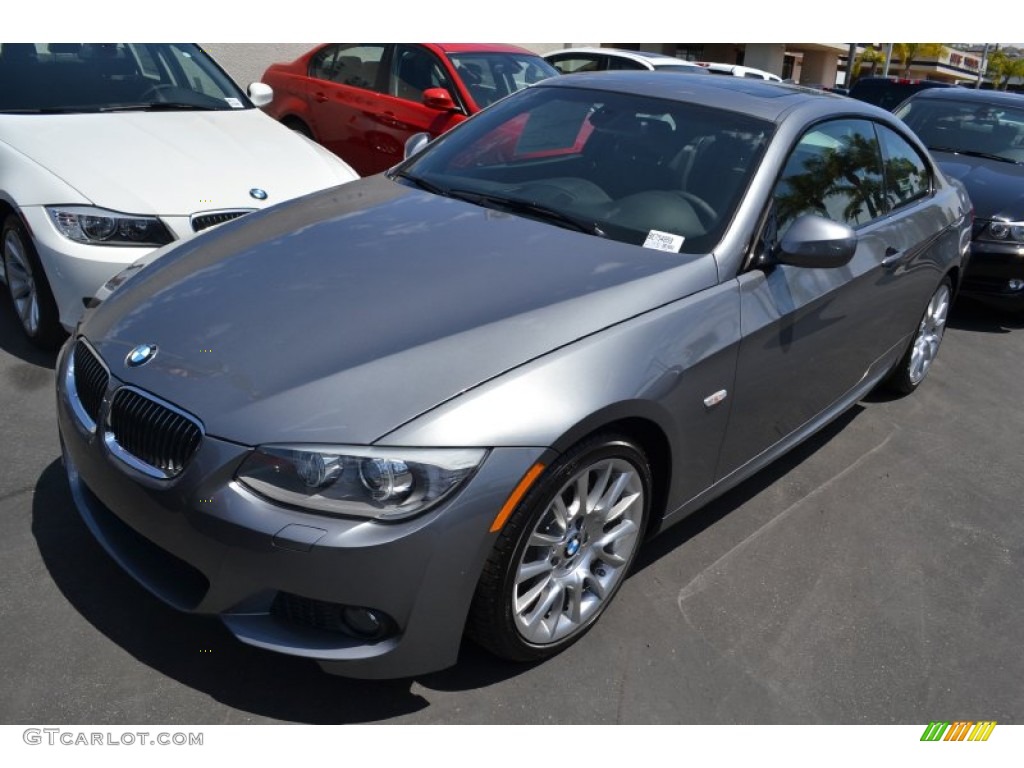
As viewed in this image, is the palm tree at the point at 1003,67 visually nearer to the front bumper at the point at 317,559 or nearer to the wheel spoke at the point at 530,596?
the wheel spoke at the point at 530,596

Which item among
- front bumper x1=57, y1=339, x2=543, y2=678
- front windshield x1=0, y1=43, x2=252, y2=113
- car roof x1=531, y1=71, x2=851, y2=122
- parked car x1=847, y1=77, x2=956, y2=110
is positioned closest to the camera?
front bumper x1=57, y1=339, x2=543, y2=678

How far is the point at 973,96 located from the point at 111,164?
7229 millimetres

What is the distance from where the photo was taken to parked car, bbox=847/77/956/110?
12.8 m

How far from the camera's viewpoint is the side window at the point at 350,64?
7.65 metres

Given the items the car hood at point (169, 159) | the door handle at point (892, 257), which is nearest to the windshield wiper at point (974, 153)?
the door handle at point (892, 257)

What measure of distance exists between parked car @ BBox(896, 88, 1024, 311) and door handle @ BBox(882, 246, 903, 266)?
2828mm

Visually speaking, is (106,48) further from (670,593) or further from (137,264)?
(670,593)

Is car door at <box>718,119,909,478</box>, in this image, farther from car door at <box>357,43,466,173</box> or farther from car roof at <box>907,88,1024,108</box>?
car roof at <box>907,88,1024,108</box>

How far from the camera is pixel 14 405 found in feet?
13.4

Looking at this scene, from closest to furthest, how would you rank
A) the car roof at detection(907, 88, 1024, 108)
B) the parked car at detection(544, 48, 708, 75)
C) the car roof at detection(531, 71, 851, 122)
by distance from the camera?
the car roof at detection(531, 71, 851, 122) → the car roof at detection(907, 88, 1024, 108) → the parked car at detection(544, 48, 708, 75)

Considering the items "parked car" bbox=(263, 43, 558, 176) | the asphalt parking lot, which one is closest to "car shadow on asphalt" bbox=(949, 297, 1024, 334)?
the asphalt parking lot

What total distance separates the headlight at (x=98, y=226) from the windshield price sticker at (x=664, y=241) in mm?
2344
